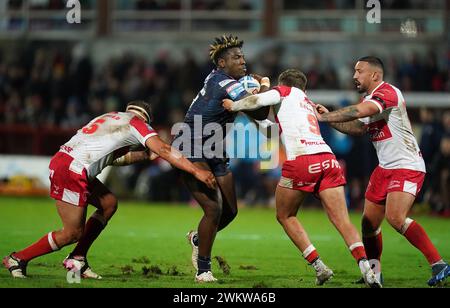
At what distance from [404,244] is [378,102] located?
542cm

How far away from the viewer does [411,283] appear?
10.7 m

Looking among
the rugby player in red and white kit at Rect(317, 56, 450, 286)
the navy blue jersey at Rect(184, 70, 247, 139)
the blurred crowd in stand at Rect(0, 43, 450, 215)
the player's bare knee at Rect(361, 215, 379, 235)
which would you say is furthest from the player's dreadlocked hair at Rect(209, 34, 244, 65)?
the blurred crowd in stand at Rect(0, 43, 450, 215)

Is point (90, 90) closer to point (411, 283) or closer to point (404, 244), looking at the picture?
point (404, 244)

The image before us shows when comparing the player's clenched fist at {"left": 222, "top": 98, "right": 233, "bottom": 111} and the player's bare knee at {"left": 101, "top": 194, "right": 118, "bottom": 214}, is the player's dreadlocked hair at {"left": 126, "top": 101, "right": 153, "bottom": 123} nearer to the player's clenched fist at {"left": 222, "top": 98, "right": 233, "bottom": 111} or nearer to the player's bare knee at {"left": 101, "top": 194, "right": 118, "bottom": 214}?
the player's clenched fist at {"left": 222, "top": 98, "right": 233, "bottom": 111}

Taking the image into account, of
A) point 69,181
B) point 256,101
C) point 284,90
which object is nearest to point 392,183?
point 284,90

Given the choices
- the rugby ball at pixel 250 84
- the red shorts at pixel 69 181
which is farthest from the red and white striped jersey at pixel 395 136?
the red shorts at pixel 69 181

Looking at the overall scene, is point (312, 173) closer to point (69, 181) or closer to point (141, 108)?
point (141, 108)

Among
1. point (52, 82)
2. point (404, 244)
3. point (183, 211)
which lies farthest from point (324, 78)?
point (404, 244)

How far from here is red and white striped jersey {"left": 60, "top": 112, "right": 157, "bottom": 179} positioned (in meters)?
10.3

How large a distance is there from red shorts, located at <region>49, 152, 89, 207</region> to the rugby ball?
2.14 m

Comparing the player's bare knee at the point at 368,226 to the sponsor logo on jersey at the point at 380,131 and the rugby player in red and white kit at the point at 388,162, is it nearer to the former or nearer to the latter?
the rugby player in red and white kit at the point at 388,162

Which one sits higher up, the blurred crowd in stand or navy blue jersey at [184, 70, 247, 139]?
navy blue jersey at [184, 70, 247, 139]

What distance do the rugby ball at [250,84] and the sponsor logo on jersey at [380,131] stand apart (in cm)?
146
